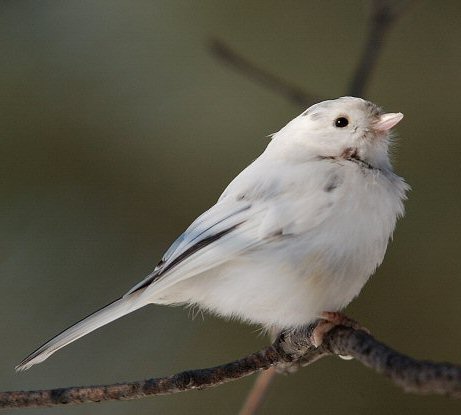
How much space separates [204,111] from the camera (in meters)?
4.66

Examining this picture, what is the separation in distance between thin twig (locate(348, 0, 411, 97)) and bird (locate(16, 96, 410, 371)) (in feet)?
1.26

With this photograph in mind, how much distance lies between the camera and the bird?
259cm

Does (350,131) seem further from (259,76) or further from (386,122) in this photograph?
(259,76)

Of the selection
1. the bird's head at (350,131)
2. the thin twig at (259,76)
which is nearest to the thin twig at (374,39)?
the thin twig at (259,76)

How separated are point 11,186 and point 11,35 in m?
0.83

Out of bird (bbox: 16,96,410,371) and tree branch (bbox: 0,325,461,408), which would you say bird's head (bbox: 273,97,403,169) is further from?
tree branch (bbox: 0,325,461,408)

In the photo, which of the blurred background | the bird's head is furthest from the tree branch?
the blurred background

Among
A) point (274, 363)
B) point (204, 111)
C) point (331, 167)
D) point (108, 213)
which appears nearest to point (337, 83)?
point (204, 111)

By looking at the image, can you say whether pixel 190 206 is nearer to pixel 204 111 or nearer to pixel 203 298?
pixel 204 111

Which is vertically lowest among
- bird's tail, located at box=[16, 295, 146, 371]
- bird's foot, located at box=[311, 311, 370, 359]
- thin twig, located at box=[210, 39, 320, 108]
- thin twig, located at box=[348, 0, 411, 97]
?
bird's tail, located at box=[16, 295, 146, 371]

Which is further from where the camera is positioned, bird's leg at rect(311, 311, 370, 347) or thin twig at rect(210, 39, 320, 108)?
thin twig at rect(210, 39, 320, 108)

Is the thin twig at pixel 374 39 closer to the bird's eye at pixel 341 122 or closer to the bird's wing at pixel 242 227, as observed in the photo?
the bird's eye at pixel 341 122

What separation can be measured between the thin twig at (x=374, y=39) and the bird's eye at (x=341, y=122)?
1.13ft

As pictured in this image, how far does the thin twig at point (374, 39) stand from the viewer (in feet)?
10.7
